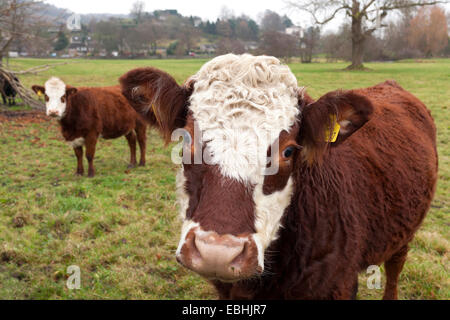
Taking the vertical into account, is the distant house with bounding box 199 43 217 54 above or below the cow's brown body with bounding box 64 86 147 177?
above

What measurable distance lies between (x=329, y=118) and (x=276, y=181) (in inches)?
21.1

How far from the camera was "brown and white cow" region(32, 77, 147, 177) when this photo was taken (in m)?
7.82

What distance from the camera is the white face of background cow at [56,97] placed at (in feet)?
24.9

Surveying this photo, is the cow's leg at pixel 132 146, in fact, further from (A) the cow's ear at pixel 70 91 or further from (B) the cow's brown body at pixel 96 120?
(A) the cow's ear at pixel 70 91

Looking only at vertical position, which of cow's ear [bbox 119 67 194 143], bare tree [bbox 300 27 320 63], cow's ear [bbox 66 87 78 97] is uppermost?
bare tree [bbox 300 27 320 63]

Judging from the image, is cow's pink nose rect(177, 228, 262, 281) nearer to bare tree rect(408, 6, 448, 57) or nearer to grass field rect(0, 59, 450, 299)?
grass field rect(0, 59, 450, 299)

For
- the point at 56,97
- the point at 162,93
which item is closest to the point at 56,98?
the point at 56,97

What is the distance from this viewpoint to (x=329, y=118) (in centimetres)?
210

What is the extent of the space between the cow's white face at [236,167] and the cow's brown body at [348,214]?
252 millimetres

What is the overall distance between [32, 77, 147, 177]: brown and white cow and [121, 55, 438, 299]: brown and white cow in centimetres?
594

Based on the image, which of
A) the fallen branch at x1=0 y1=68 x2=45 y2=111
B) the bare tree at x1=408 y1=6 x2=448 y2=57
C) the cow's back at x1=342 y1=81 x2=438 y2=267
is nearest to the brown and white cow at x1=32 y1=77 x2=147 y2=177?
the cow's back at x1=342 y1=81 x2=438 y2=267

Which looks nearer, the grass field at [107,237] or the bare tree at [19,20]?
the grass field at [107,237]

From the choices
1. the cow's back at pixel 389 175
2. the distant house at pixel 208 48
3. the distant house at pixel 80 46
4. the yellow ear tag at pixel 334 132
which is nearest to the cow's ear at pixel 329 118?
the yellow ear tag at pixel 334 132
